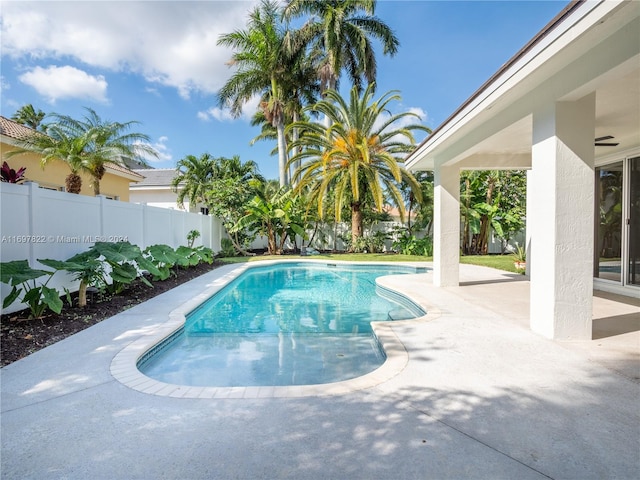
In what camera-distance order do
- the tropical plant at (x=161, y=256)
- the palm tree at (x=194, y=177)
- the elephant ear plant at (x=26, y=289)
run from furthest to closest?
1. the palm tree at (x=194, y=177)
2. the tropical plant at (x=161, y=256)
3. the elephant ear plant at (x=26, y=289)

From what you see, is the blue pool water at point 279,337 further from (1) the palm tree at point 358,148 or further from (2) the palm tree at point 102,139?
(2) the palm tree at point 102,139

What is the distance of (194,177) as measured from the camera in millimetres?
25422

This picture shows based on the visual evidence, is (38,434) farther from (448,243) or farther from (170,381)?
(448,243)

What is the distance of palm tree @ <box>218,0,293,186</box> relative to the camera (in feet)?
67.7

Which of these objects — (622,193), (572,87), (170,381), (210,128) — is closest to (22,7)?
(170,381)

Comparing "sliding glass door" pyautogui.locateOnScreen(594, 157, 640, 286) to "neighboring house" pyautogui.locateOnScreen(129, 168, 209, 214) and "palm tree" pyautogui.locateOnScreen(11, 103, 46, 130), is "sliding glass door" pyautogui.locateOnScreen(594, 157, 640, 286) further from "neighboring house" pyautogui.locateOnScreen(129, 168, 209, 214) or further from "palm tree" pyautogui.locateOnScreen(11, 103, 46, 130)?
"palm tree" pyautogui.locateOnScreen(11, 103, 46, 130)

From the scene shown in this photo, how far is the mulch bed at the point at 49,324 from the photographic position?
180 inches

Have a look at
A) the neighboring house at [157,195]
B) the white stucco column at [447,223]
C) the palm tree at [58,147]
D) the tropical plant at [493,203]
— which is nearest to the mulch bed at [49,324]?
the palm tree at [58,147]

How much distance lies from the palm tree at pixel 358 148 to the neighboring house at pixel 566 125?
10052 millimetres

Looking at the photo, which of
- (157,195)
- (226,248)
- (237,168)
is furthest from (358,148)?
(157,195)

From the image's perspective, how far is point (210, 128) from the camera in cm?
2955

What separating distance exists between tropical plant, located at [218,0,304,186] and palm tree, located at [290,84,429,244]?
4220 millimetres

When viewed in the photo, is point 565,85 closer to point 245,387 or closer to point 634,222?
point 634,222

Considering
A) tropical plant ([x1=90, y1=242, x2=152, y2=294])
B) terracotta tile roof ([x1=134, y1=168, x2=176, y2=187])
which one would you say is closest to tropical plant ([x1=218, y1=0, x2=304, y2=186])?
terracotta tile roof ([x1=134, y1=168, x2=176, y2=187])
